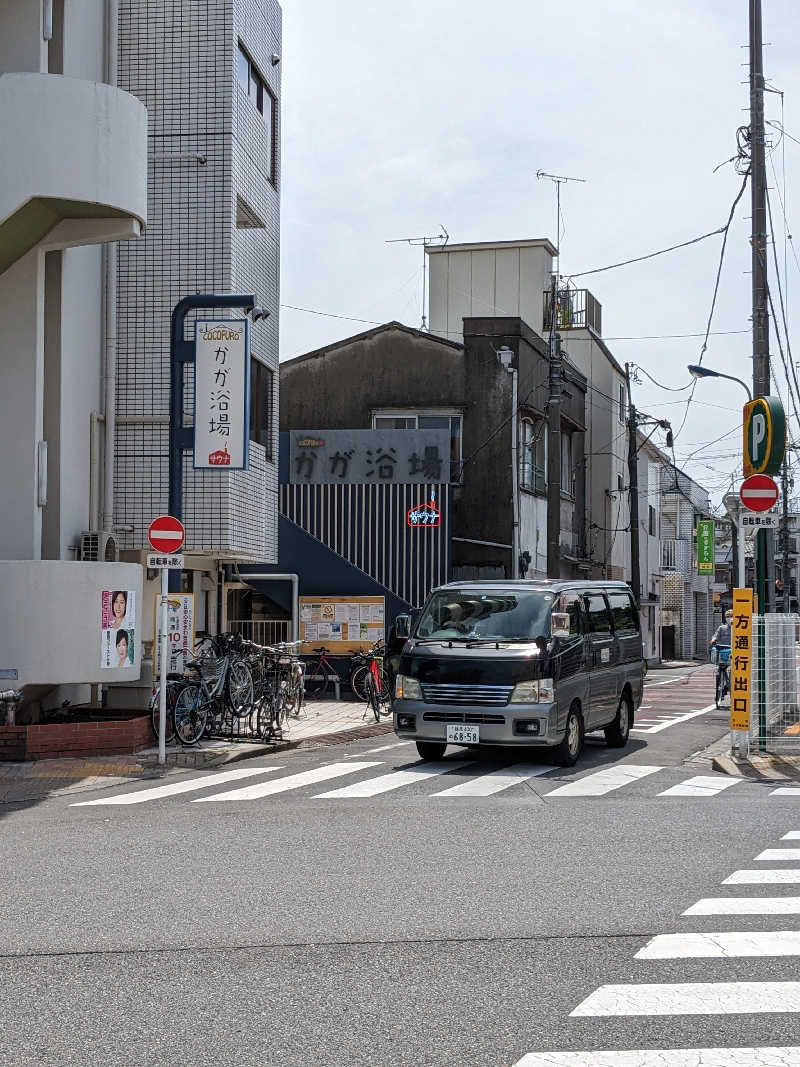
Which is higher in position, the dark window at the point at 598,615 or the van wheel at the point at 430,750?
Answer: the dark window at the point at 598,615

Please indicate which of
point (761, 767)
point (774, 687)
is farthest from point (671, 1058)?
point (774, 687)

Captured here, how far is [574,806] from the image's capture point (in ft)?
39.5

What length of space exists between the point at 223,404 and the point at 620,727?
6.95 meters

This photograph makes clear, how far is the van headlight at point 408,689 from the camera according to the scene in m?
15.2

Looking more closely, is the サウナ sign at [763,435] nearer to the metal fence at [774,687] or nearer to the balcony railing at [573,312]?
the metal fence at [774,687]

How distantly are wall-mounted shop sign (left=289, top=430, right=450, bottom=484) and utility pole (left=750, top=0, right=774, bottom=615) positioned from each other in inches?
389

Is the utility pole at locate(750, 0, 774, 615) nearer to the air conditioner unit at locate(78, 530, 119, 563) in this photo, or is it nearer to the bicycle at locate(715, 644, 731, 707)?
the bicycle at locate(715, 644, 731, 707)

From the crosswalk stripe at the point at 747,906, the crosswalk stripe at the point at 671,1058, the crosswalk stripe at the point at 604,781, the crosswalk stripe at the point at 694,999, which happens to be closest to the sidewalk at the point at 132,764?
the crosswalk stripe at the point at 604,781

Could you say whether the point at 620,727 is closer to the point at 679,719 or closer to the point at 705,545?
the point at 679,719

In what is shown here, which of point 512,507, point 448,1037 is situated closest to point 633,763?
point 448,1037

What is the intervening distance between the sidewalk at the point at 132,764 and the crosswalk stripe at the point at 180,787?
Result: 1.89ft

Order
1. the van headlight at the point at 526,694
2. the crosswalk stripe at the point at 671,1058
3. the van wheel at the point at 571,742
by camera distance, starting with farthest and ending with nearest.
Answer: the van wheel at the point at 571,742 → the van headlight at the point at 526,694 → the crosswalk stripe at the point at 671,1058

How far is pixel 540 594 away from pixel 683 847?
6169mm

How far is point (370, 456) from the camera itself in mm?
29359
